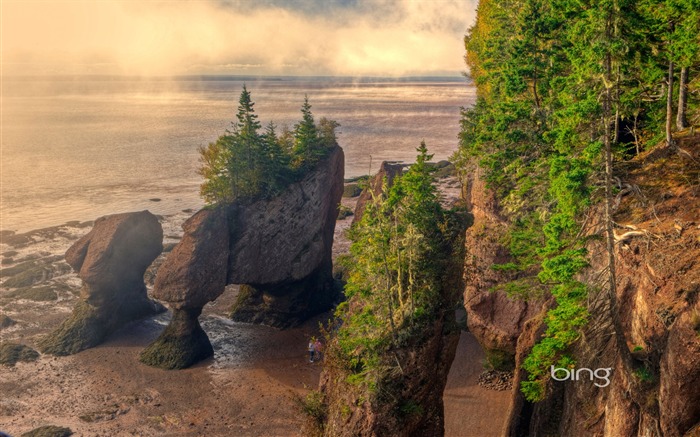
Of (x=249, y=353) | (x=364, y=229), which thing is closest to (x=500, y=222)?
(x=364, y=229)

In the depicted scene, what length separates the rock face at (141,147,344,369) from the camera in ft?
120

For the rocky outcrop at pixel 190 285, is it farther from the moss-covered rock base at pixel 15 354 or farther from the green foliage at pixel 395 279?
the green foliage at pixel 395 279

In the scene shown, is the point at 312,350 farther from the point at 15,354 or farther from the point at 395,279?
the point at 15,354

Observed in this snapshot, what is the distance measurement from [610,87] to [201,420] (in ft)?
82.8

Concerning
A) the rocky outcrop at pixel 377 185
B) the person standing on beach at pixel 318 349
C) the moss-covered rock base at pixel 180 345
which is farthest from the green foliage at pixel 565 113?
the moss-covered rock base at pixel 180 345

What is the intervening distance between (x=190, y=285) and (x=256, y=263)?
5209 millimetres

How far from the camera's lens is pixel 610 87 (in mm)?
17391

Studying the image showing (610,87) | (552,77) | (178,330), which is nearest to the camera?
(610,87)

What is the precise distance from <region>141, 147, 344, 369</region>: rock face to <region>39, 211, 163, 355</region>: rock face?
5182 millimetres

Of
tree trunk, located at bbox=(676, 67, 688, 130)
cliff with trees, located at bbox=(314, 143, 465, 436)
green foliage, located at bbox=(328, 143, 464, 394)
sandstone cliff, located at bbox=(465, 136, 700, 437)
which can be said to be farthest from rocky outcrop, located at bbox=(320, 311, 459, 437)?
tree trunk, located at bbox=(676, 67, 688, 130)

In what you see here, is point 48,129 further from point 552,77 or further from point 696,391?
point 696,391

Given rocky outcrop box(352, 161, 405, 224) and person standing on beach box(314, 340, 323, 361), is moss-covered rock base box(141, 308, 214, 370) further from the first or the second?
rocky outcrop box(352, 161, 405, 224)

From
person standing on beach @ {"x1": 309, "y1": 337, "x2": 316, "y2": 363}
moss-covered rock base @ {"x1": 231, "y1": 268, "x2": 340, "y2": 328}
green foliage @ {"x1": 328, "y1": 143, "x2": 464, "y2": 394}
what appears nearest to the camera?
green foliage @ {"x1": 328, "y1": 143, "x2": 464, "y2": 394}

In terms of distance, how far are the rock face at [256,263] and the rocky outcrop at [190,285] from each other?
0.06m
